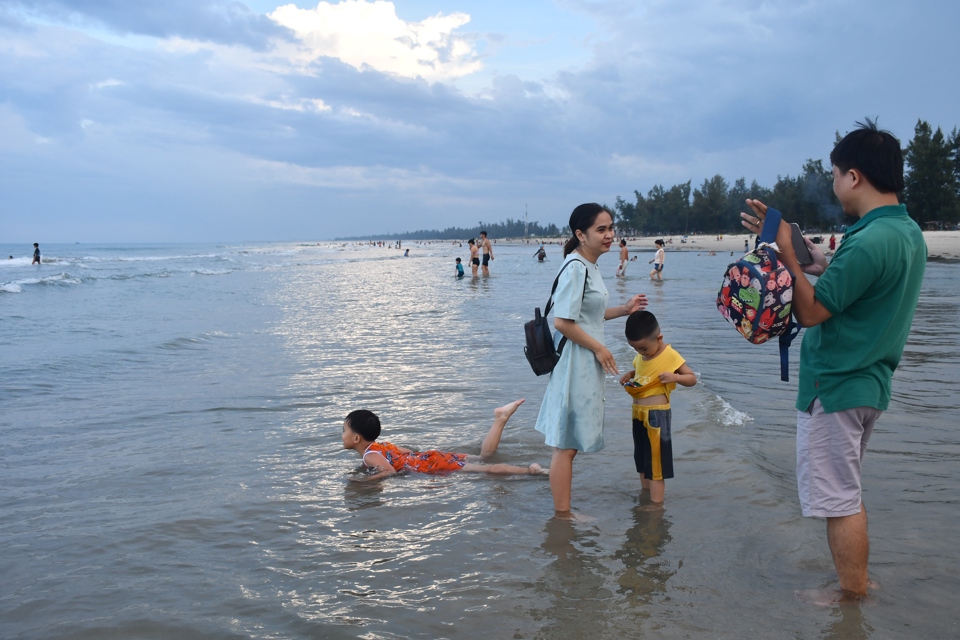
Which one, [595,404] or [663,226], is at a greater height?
[663,226]

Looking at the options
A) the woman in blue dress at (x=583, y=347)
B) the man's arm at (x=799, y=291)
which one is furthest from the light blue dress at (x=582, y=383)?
Answer: the man's arm at (x=799, y=291)

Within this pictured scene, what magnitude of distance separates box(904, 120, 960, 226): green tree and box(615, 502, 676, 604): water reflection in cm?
6765

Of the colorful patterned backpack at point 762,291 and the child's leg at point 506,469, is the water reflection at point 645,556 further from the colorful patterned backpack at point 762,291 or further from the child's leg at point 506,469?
the colorful patterned backpack at point 762,291

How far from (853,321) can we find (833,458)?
0.58 metres

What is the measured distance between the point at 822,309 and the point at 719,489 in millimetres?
2138

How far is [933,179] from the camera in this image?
6106cm

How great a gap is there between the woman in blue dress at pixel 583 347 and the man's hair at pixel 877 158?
130 centimetres

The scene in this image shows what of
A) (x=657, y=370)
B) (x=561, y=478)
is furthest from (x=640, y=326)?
(x=561, y=478)

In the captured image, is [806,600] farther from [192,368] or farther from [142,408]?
[192,368]

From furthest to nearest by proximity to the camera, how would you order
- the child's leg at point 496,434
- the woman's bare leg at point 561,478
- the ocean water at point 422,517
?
the child's leg at point 496,434 → the woman's bare leg at point 561,478 → the ocean water at point 422,517

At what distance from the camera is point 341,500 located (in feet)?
14.7

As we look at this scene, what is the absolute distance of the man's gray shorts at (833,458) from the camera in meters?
2.80

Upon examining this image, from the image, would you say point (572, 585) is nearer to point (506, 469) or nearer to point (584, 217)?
point (506, 469)

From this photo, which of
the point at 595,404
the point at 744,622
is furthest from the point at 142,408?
the point at 744,622
